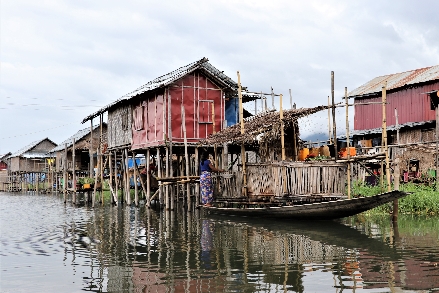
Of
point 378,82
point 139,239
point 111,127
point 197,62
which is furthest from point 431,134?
point 139,239

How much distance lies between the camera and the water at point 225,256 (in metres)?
6.83

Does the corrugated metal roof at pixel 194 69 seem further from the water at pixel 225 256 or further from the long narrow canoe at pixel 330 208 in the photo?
the long narrow canoe at pixel 330 208

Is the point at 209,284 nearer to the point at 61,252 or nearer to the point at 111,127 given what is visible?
the point at 61,252

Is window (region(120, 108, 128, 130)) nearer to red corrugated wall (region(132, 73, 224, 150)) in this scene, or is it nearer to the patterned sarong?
red corrugated wall (region(132, 73, 224, 150))

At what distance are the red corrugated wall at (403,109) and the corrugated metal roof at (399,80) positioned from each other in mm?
470

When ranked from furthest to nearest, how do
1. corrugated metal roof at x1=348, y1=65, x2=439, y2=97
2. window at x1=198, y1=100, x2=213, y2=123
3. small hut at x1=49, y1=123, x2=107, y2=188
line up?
1. small hut at x1=49, y1=123, x2=107, y2=188
2. corrugated metal roof at x1=348, y1=65, x2=439, y2=97
3. window at x1=198, y1=100, x2=213, y2=123

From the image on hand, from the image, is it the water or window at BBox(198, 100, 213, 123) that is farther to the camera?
window at BBox(198, 100, 213, 123)

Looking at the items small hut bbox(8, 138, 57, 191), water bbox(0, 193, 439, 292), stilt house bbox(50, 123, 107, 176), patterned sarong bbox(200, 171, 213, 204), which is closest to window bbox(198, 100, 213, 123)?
patterned sarong bbox(200, 171, 213, 204)

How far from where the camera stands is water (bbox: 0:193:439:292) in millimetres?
6828

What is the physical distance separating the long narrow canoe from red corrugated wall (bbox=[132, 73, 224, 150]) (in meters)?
6.00

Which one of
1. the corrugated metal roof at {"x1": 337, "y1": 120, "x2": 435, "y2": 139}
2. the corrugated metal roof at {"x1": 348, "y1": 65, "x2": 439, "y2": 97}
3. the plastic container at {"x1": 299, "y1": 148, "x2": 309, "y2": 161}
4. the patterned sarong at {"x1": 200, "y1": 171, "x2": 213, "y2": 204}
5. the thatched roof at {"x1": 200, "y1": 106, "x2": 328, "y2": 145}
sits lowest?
the patterned sarong at {"x1": 200, "y1": 171, "x2": 213, "y2": 204}

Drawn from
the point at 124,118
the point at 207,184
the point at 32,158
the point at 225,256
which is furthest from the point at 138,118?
the point at 32,158

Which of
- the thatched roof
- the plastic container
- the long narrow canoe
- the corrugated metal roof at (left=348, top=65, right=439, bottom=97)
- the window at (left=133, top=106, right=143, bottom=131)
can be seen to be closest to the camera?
the long narrow canoe

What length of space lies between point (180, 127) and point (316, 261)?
11599mm
